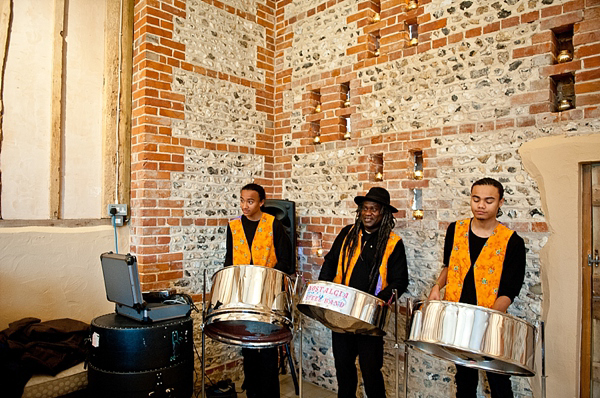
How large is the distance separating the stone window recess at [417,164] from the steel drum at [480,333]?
1.22m

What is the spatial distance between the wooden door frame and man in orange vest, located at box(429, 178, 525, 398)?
17.1 inches

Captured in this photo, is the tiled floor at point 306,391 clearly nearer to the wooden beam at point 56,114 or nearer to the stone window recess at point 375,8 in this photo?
the wooden beam at point 56,114

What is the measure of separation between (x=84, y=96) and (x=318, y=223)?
1.88 meters

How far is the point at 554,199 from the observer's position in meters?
2.29

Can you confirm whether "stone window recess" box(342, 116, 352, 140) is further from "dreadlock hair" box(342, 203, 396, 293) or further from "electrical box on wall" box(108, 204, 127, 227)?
"electrical box on wall" box(108, 204, 127, 227)

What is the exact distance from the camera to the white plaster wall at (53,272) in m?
2.65

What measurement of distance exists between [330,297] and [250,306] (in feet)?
1.43

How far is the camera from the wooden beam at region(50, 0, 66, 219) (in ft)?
9.23

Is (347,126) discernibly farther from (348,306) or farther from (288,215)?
(348,306)

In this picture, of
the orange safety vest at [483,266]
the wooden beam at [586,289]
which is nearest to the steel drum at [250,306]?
the orange safety vest at [483,266]

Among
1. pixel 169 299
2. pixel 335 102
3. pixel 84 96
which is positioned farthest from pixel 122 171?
pixel 335 102

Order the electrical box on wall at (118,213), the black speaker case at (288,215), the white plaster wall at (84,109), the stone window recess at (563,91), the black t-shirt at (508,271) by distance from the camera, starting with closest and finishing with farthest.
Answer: the black t-shirt at (508,271)
the stone window recess at (563,91)
the white plaster wall at (84,109)
the electrical box on wall at (118,213)
the black speaker case at (288,215)

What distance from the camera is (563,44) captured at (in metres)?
2.43

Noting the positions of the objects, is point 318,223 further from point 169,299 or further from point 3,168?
point 3,168
